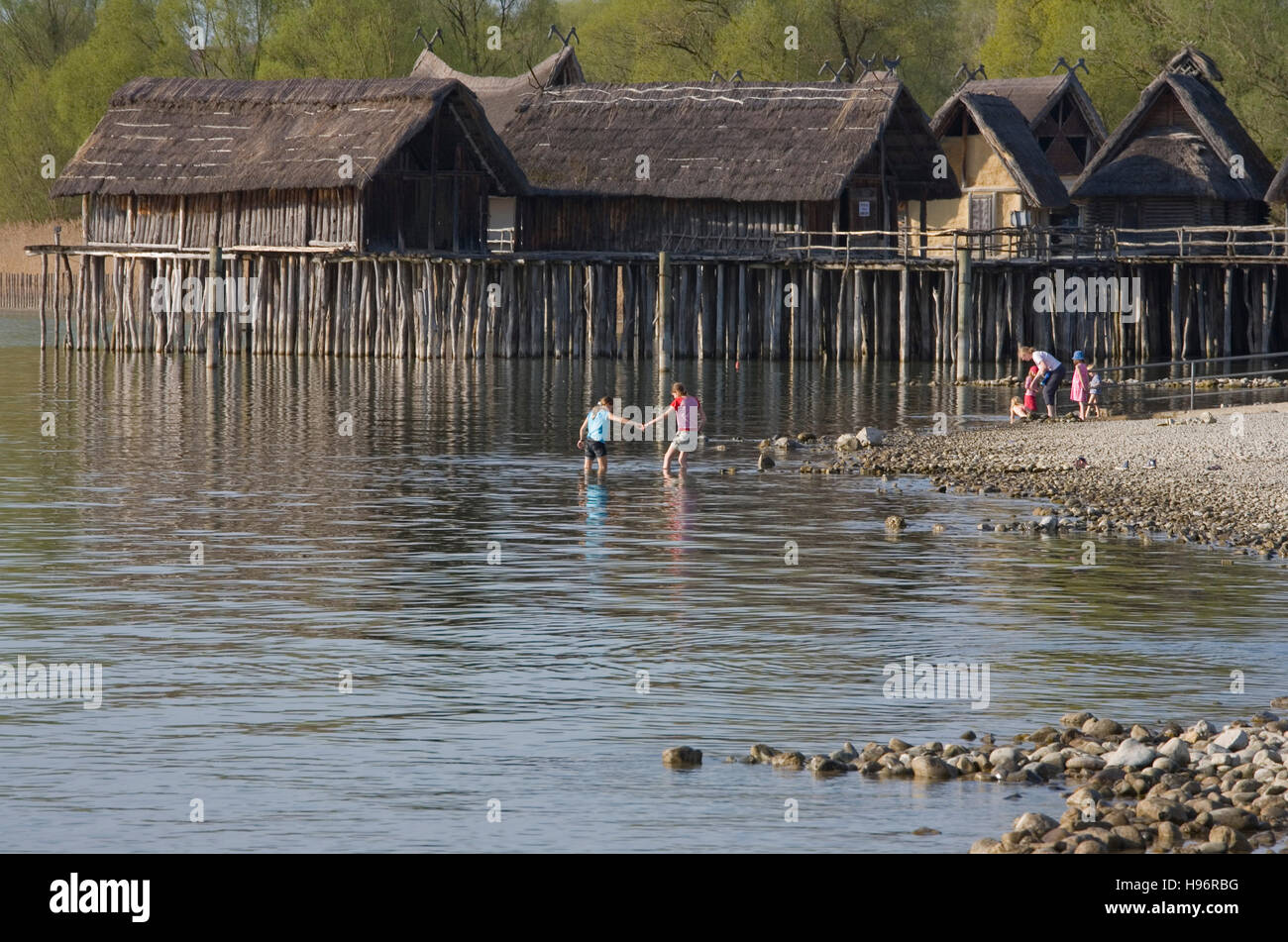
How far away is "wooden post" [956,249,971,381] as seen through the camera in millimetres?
43406

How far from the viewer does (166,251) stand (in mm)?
51906

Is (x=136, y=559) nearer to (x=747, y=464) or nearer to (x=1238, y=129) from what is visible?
(x=747, y=464)

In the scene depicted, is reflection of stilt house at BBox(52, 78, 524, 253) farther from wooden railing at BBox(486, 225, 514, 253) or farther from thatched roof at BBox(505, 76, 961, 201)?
thatched roof at BBox(505, 76, 961, 201)

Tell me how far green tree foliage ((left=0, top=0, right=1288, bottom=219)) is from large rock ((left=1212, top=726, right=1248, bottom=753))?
186 ft

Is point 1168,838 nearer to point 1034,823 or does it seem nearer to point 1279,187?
point 1034,823

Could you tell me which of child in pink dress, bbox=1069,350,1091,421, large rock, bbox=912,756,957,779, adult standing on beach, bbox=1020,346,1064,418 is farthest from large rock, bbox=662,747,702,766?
child in pink dress, bbox=1069,350,1091,421

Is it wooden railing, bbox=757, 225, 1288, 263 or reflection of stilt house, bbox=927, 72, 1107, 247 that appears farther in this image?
reflection of stilt house, bbox=927, 72, 1107, 247

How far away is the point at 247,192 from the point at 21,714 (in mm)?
39377

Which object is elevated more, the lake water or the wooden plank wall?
the wooden plank wall

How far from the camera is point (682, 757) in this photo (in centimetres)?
1217

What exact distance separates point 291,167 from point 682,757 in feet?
131

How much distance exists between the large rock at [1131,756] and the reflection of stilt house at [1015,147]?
45.3 m

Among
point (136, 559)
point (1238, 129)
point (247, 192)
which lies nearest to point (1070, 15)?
point (1238, 129)

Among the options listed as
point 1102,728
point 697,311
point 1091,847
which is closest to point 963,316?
point 697,311
